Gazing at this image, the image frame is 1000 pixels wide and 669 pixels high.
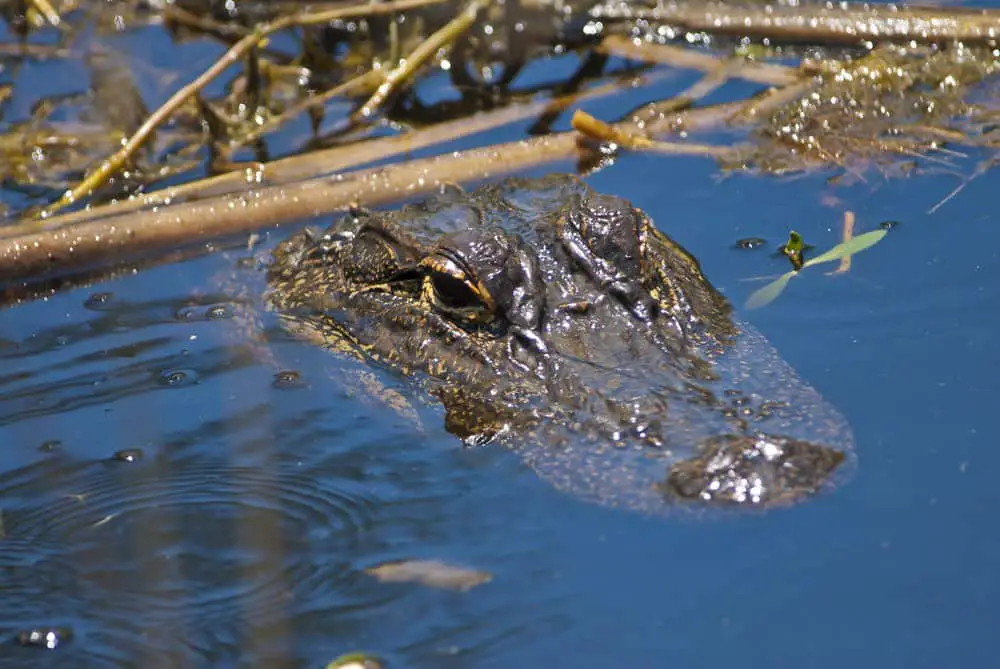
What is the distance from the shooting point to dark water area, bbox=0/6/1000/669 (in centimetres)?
376

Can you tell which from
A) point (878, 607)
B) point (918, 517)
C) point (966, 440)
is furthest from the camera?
point (966, 440)

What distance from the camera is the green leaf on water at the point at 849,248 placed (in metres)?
5.84

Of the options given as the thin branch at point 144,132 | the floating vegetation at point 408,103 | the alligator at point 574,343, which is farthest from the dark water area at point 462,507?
the thin branch at point 144,132

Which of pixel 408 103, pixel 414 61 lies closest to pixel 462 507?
pixel 414 61

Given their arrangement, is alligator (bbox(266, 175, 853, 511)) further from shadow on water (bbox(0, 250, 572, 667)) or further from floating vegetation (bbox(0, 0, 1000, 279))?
floating vegetation (bbox(0, 0, 1000, 279))

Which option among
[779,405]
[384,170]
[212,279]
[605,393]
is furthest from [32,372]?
[779,405]

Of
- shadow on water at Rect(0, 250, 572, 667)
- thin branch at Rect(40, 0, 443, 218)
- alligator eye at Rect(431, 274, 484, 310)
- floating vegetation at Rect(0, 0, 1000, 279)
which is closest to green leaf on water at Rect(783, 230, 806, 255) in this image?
floating vegetation at Rect(0, 0, 1000, 279)

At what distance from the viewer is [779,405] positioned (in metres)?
4.45

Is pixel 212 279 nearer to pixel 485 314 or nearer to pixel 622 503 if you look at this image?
pixel 485 314

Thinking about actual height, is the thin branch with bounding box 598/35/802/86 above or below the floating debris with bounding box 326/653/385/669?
above

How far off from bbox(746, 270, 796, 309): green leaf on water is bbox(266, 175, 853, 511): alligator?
14cm

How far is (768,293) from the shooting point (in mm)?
5664

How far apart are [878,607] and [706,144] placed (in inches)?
155

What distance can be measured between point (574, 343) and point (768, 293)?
117cm
